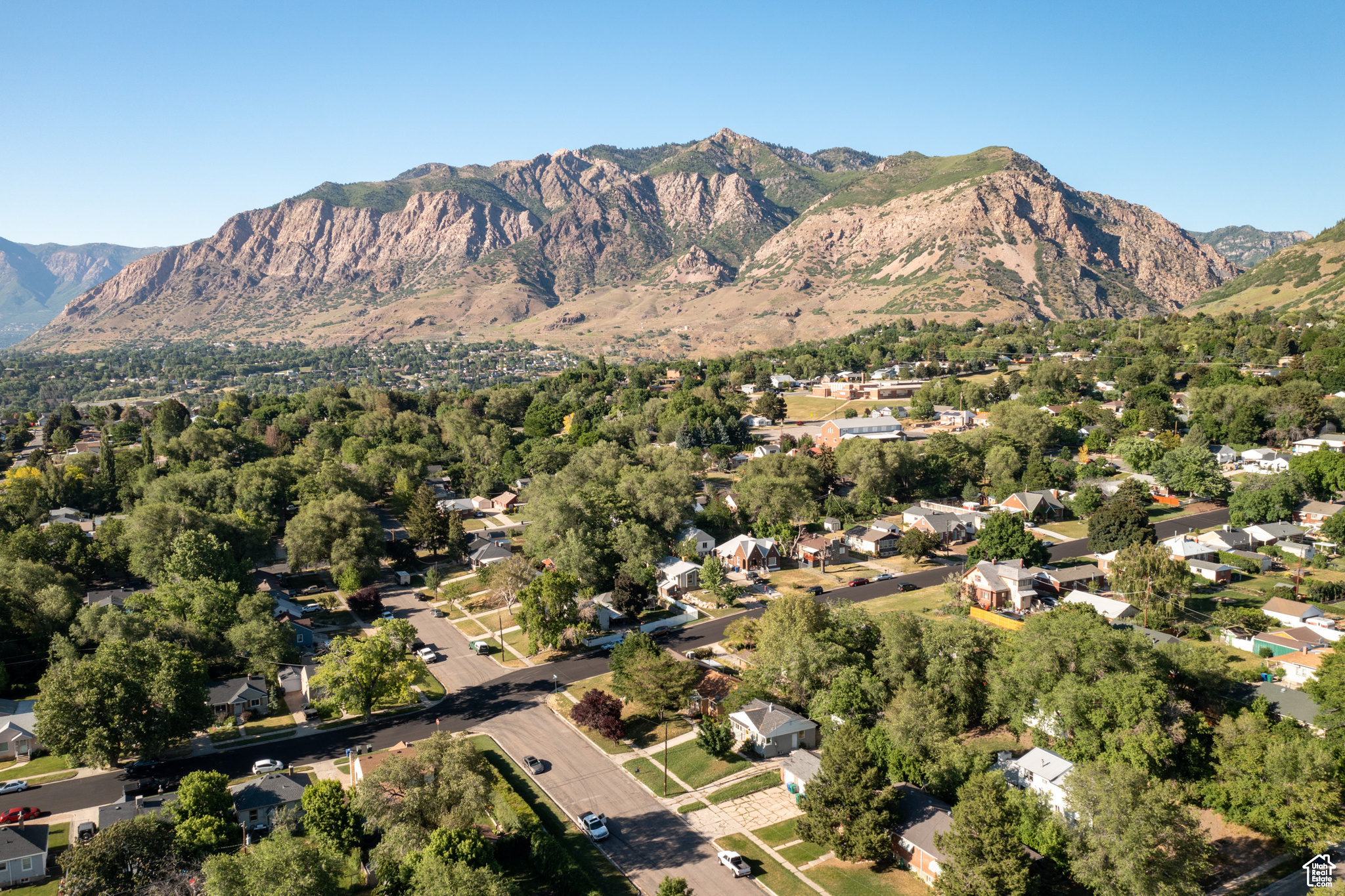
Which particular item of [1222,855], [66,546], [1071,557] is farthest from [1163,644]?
[66,546]

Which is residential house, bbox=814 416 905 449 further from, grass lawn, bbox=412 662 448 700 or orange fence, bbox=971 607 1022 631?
grass lawn, bbox=412 662 448 700

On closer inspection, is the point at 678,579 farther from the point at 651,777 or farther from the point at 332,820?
the point at 332,820

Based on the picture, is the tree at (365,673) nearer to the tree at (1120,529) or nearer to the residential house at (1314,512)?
the tree at (1120,529)

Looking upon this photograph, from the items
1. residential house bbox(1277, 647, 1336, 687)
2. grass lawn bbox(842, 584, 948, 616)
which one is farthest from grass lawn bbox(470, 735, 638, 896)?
residential house bbox(1277, 647, 1336, 687)

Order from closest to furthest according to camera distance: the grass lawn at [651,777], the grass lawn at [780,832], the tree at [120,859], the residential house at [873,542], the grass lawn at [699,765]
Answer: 1. the tree at [120,859]
2. the grass lawn at [780,832]
3. the grass lawn at [651,777]
4. the grass lawn at [699,765]
5. the residential house at [873,542]

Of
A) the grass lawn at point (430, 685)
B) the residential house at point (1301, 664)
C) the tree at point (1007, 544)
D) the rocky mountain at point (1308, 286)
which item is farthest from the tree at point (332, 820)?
the rocky mountain at point (1308, 286)

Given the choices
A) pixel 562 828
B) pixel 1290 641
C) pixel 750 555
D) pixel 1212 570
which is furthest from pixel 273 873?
pixel 1212 570

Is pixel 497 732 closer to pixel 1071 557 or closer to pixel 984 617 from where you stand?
pixel 984 617
